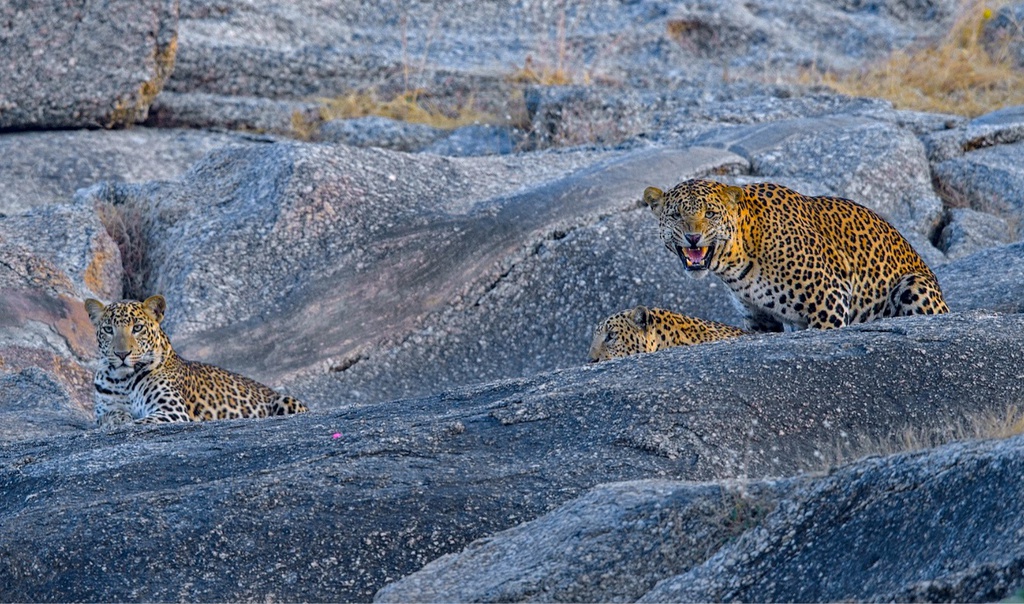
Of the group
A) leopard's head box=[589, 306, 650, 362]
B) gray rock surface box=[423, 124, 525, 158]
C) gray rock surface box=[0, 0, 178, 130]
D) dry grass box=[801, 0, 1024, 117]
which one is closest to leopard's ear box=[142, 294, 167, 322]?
leopard's head box=[589, 306, 650, 362]

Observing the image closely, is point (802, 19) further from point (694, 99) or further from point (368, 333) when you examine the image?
point (368, 333)

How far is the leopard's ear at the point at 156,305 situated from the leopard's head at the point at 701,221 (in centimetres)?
378

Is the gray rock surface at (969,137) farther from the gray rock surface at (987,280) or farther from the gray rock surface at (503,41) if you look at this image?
the gray rock surface at (503,41)

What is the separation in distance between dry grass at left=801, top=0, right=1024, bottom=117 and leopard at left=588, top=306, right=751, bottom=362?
10.0m

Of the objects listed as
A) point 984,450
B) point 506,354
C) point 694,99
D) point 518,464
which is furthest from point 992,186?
Answer: point 984,450

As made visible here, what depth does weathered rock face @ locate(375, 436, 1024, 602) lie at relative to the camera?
19.4ft

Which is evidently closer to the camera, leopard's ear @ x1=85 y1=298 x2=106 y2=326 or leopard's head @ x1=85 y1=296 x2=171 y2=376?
leopard's head @ x1=85 y1=296 x2=171 y2=376

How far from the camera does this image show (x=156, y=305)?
12312 millimetres

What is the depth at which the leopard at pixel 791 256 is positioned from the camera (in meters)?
12.0

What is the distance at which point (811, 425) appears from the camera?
883 cm

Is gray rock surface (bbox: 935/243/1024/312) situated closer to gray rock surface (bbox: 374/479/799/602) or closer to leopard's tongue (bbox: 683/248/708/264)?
leopard's tongue (bbox: 683/248/708/264)

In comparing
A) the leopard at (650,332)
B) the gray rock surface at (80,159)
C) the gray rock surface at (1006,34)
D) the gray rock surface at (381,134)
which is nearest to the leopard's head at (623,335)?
the leopard at (650,332)

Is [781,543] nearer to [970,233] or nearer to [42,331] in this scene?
[42,331]

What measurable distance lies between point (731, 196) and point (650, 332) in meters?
1.17
